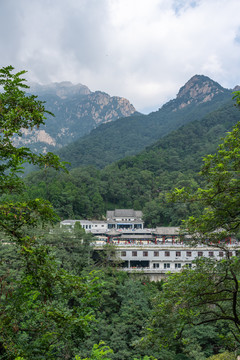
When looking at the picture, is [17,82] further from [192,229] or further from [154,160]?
[154,160]

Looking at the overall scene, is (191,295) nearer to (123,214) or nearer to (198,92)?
(123,214)

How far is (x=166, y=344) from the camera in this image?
6289mm

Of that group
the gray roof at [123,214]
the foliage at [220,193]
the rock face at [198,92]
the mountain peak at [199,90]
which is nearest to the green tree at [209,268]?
the foliage at [220,193]

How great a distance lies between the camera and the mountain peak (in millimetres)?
155500

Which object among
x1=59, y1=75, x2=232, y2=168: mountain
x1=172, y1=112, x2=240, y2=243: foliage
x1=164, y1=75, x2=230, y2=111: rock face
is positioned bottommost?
x1=172, y1=112, x2=240, y2=243: foliage

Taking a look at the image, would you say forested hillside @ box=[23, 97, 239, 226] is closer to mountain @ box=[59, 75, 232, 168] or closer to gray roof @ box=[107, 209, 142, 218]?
gray roof @ box=[107, 209, 142, 218]

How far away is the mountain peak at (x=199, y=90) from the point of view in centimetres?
15550

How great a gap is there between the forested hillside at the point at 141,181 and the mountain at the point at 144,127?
31.4m

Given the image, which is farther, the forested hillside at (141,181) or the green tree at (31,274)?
the forested hillside at (141,181)

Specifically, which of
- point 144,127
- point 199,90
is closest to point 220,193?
point 144,127

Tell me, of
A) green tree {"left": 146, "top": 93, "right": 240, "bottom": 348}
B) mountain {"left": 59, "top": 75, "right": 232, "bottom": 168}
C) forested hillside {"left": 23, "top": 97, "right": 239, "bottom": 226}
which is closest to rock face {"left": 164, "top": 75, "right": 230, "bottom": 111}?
mountain {"left": 59, "top": 75, "right": 232, "bottom": 168}

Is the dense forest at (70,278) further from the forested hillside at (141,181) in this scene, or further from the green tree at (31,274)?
the forested hillside at (141,181)

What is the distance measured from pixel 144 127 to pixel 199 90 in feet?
150

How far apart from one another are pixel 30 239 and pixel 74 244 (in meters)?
20.9
